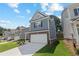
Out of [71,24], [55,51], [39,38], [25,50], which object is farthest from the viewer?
[39,38]

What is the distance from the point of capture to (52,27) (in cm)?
550

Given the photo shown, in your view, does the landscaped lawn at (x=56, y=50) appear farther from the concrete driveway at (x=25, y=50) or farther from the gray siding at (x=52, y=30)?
the gray siding at (x=52, y=30)

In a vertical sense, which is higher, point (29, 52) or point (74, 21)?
point (74, 21)

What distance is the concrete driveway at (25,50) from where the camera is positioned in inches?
214

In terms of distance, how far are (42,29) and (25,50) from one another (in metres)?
1.17

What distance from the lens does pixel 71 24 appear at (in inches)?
213

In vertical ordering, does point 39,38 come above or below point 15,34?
below

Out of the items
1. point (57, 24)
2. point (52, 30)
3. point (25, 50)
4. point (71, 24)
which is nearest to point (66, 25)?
point (71, 24)

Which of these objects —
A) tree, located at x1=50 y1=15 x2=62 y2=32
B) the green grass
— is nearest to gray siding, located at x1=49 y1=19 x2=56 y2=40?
tree, located at x1=50 y1=15 x2=62 y2=32

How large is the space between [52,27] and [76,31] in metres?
1.02

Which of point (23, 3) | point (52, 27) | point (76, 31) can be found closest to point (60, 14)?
point (52, 27)

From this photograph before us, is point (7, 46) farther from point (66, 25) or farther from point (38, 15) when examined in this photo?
point (66, 25)

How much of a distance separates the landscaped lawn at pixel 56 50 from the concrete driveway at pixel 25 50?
0.19 metres

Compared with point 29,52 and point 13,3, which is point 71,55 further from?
point 13,3
